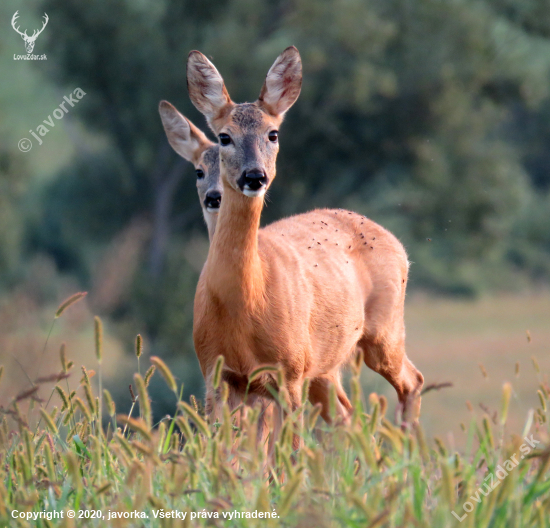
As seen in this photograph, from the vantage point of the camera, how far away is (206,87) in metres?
6.08

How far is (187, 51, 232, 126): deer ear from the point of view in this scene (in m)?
6.05

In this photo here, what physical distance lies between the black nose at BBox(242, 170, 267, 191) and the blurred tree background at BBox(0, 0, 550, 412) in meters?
16.8

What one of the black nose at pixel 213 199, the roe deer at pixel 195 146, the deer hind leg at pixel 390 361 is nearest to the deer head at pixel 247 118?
the black nose at pixel 213 199

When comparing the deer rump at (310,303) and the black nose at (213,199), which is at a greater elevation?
the black nose at (213,199)

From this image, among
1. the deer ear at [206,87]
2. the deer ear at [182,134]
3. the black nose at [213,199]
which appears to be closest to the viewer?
the deer ear at [206,87]

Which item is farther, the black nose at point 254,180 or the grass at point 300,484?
the black nose at point 254,180

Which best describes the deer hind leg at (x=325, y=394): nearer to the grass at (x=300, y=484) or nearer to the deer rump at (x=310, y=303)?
the deer rump at (x=310, y=303)

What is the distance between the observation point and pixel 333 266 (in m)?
6.49

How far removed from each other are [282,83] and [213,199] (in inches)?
57.6

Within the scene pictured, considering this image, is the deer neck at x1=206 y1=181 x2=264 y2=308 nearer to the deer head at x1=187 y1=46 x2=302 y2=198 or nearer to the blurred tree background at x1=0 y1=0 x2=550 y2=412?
the deer head at x1=187 y1=46 x2=302 y2=198

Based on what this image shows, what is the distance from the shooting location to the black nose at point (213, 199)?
7.37 m

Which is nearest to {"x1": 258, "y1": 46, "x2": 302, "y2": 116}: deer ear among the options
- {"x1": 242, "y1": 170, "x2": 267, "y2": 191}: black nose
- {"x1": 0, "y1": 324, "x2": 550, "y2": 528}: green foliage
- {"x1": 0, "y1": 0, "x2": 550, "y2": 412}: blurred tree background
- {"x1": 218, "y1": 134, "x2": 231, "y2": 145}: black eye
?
{"x1": 218, "y1": 134, "x2": 231, "y2": 145}: black eye

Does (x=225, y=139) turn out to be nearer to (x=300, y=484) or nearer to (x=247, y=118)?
(x=247, y=118)

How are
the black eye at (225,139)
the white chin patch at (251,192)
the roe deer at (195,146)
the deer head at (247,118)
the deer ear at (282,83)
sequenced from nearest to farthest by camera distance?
the white chin patch at (251,192)
the deer head at (247,118)
the black eye at (225,139)
the deer ear at (282,83)
the roe deer at (195,146)
